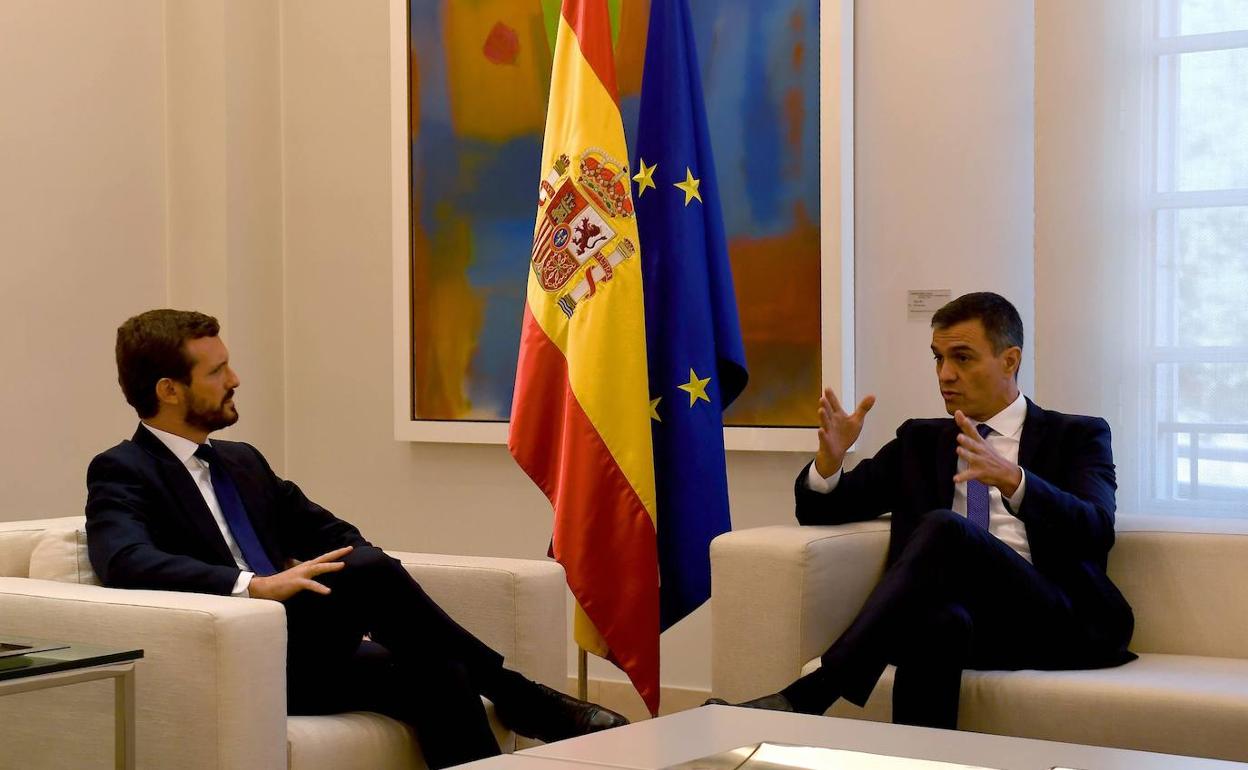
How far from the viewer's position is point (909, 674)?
9.86 ft

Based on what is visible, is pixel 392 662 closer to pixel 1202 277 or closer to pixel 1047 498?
pixel 1047 498

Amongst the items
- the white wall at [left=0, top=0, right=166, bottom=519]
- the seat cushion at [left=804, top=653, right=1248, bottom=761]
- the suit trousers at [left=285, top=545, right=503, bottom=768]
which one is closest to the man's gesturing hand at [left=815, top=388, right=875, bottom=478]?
the seat cushion at [left=804, top=653, right=1248, bottom=761]

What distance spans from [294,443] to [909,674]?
3284 mm

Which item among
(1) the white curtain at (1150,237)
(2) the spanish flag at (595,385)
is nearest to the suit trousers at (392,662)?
(2) the spanish flag at (595,385)

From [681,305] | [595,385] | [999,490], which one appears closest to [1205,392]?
[999,490]

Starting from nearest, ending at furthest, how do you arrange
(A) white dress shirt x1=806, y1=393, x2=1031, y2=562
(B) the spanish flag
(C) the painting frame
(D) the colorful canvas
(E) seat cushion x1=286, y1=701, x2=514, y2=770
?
1. (E) seat cushion x1=286, y1=701, x2=514, y2=770
2. (A) white dress shirt x1=806, y1=393, x2=1031, y2=562
3. (B) the spanish flag
4. (C) the painting frame
5. (D) the colorful canvas

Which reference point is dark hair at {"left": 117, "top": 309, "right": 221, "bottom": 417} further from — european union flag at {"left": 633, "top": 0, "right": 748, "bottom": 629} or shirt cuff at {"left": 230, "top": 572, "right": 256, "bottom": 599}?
european union flag at {"left": 633, "top": 0, "right": 748, "bottom": 629}

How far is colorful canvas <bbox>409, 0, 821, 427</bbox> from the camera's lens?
14.8 ft

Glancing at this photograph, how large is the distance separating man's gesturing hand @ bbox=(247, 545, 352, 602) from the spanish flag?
40.0 inches

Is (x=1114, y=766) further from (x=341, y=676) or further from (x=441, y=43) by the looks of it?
(x=441, y=43)

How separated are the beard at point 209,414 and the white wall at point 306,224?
1840 mm

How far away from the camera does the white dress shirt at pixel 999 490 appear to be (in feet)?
11.5

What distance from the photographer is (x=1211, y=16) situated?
3975 millimetres

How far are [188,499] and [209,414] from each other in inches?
8.7
